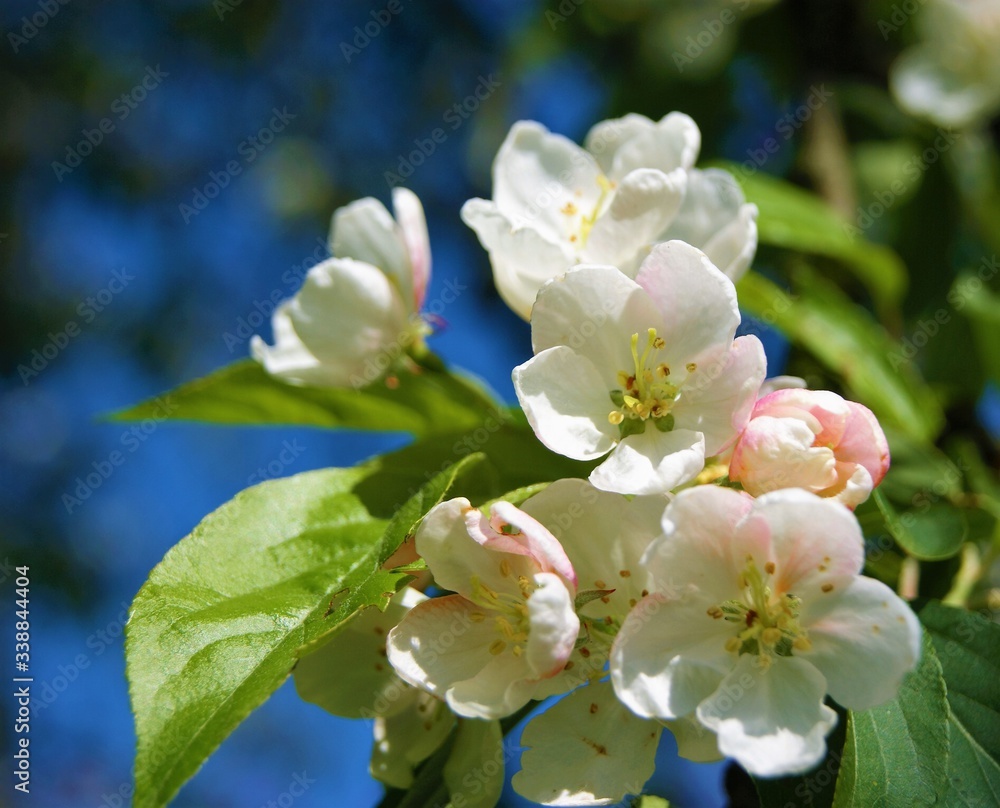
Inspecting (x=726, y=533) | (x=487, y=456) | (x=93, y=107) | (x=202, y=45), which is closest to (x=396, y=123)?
(x=202, y=45)

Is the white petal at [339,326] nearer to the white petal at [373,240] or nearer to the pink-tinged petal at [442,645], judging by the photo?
the white petal at [373,240]

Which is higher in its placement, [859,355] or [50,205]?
[859,355]

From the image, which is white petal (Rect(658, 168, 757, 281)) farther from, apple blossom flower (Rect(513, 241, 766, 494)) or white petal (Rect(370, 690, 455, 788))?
white petal (Rect(370, 690, 455, 788))

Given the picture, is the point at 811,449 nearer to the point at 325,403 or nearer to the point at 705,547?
the point at 705,547

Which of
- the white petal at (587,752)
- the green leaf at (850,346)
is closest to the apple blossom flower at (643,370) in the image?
the white petal at (587,752)

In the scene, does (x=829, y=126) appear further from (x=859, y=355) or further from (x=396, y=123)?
(x=396, y=123)

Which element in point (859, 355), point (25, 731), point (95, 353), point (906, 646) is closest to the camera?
point (906, 646)
